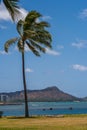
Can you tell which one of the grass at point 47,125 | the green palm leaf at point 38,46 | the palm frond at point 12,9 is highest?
the green palm leaf at point 38,46

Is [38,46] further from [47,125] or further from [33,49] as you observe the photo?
[47,125]

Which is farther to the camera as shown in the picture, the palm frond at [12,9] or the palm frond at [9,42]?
the palm frond at [9,42]

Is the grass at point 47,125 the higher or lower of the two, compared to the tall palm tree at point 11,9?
lower

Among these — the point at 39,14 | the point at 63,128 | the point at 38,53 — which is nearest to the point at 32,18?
the point at 39,14

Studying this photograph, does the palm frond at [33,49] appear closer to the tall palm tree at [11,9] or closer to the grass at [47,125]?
the grass at [47,125]

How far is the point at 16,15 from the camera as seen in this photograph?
1117 inches

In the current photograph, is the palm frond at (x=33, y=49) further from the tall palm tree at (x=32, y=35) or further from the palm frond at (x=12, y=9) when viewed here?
the palm frond at (x=12, y=9)

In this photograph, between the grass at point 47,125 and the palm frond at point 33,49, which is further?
the palm frond at point 33,49

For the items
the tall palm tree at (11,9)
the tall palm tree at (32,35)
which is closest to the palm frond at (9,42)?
the tall palm tree at (32,35)

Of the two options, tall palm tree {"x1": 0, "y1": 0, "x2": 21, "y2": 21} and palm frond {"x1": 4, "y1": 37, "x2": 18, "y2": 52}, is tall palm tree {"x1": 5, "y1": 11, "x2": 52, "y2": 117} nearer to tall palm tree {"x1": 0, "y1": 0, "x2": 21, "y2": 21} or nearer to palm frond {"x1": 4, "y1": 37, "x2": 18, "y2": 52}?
palm frond {"x1": 4, "y1": 37, "x2": 18, "y2": 52}

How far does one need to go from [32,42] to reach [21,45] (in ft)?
5.73

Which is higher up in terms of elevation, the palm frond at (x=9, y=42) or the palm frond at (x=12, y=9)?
the palm frond at (x=9, y=42)

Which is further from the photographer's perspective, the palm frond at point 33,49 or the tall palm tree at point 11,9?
the palm frond at point 33,49

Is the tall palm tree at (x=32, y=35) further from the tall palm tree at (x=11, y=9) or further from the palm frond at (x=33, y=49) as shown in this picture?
the tall palm tree at (x=11, y=9)
